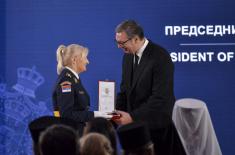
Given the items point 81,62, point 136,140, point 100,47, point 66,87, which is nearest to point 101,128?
point 136,140

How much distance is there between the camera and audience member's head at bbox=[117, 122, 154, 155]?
7.74 ft

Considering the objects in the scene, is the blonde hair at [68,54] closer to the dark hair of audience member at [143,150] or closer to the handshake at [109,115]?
the handshake at [109,115]

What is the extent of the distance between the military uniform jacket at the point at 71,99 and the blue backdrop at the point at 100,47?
1.19 m

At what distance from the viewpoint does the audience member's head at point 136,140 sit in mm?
2359

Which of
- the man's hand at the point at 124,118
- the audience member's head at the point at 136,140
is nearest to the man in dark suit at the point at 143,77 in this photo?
the man's hand at the point at 124,118

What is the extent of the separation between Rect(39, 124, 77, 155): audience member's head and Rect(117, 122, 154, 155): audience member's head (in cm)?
34

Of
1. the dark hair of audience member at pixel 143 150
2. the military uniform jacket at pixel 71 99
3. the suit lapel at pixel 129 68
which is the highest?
the suit lapel at pixel 129 68

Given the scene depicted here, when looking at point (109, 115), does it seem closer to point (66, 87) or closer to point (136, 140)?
point (66, 87)

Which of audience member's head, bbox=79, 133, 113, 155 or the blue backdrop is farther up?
the blue backdrop

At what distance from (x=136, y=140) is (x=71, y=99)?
1455 millimetres

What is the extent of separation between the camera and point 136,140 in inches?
94.0

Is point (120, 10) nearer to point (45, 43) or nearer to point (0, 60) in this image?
point (45, 43)

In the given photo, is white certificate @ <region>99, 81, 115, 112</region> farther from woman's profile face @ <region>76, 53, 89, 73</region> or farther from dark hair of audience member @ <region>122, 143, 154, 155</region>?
dark hair of audience member @ <region>122, 143, 154, 155</region>

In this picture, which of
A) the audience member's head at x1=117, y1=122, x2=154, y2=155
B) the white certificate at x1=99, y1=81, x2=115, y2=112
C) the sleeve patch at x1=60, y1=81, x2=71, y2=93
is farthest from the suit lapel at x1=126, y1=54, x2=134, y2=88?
the audience member's head at x1=117, y1=122, x2=154, y2=155
